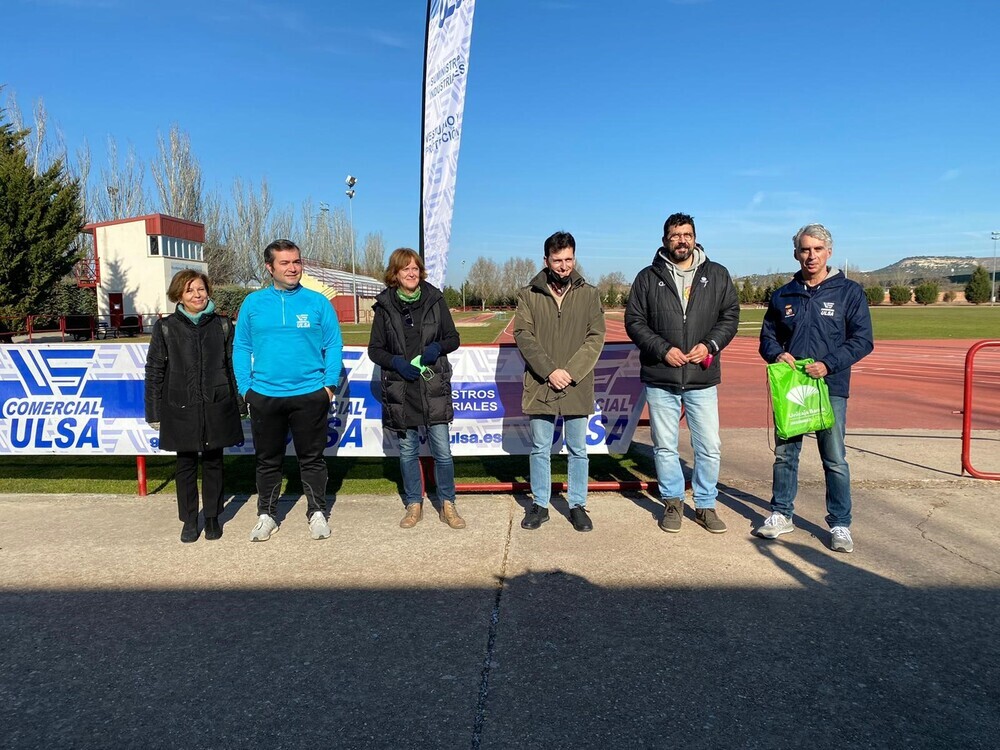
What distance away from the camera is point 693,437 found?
4.77 m

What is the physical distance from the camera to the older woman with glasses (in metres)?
4.64

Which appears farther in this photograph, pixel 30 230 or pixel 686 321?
pixel 30 230

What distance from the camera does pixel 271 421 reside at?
455cm

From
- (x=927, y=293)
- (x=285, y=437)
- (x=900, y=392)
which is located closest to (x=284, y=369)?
(x=285, y=437)

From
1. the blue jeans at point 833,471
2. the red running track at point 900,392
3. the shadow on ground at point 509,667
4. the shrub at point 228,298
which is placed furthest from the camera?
the shrub at point 228,298

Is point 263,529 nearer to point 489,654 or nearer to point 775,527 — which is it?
point 489,654

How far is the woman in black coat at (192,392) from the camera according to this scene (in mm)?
4457

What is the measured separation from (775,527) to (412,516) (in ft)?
8.31

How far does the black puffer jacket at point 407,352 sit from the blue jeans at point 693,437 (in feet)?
5.08

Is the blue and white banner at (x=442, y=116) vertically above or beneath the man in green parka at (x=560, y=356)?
above

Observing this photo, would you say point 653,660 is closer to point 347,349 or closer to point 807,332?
point 807,332

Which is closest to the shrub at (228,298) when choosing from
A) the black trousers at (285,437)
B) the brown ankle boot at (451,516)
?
the black trousers at (285,437)

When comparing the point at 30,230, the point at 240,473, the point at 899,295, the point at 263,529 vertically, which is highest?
the point at 30,230

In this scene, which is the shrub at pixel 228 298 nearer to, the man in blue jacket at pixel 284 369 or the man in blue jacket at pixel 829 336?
the man in blue jacket at pixel 284 369
